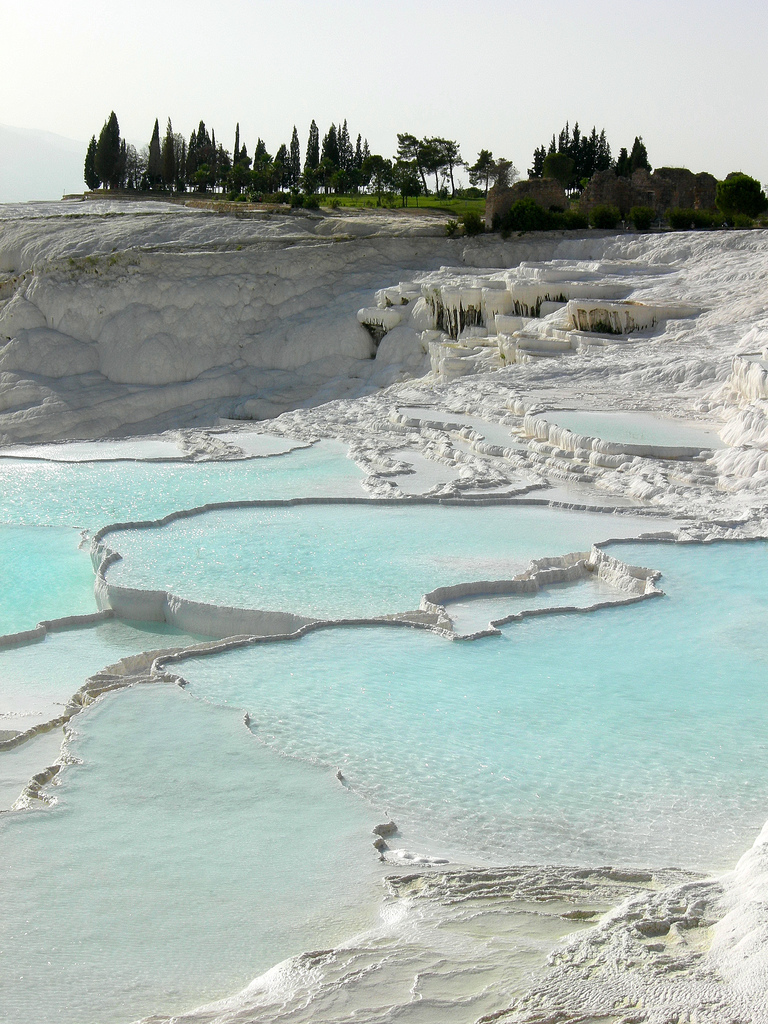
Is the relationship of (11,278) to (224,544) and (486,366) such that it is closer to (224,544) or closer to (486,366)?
(486,366)

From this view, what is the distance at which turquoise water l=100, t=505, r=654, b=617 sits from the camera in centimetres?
604

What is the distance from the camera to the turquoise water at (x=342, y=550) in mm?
6035

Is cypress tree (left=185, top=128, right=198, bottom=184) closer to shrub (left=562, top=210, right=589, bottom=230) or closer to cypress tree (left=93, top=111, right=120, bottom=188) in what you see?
cypress tree (left=93, top=111, right=120, bottom=188)

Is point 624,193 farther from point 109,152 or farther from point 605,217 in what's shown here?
point 109,152

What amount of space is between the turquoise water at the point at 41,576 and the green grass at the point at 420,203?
18825mm

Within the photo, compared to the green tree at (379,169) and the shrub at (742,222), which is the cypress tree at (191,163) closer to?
the green tree at (379,169)

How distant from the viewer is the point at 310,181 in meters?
32.3

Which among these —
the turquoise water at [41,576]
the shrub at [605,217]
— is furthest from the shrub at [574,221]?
the turquoise water at [41,576]

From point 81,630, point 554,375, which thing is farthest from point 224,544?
point 554,375

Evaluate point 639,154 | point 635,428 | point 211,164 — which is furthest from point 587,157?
point 635,428

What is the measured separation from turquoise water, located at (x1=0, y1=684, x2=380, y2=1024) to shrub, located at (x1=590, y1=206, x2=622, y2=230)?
17407 mm

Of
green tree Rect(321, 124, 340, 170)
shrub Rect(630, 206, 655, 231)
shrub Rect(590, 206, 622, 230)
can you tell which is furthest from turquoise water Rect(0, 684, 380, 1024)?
green tree Rect(321, 124, 340, 170)

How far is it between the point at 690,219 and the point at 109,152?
64.0ft

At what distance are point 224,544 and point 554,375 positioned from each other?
6662mm
